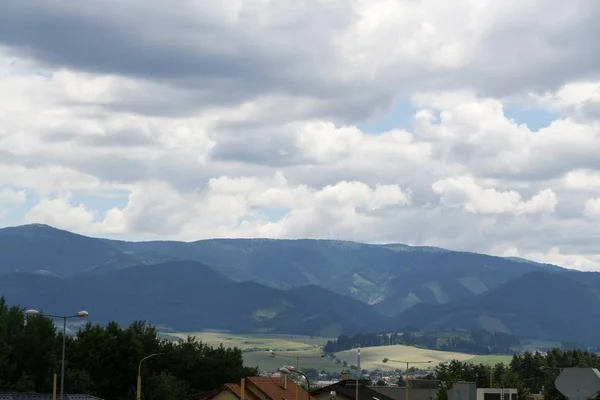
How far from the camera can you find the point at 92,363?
468ft

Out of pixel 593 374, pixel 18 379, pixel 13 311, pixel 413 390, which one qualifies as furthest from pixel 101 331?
pixel 593 374

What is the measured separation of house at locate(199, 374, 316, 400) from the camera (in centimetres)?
12138

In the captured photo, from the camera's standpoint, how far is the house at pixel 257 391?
121 meters

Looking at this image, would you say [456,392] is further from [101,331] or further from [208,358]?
[208,358]

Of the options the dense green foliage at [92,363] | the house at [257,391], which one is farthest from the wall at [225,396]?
the dense green foliage at [92,363]

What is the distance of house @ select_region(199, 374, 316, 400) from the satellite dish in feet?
317

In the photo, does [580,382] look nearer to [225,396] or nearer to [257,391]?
[225,396]

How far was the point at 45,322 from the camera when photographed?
14862cm

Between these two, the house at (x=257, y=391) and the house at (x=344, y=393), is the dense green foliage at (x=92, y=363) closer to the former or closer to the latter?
the house at (x=257, y=391)

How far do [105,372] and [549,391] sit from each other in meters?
75.5

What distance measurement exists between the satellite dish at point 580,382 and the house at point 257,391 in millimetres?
96755

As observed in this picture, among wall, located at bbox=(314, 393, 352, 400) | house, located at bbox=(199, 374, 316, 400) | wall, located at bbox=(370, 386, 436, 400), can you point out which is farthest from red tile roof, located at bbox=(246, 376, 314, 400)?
wall, located at bbox=(370, 386, 436, 400)

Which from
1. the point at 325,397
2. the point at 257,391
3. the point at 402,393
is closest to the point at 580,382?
the point at 257,391

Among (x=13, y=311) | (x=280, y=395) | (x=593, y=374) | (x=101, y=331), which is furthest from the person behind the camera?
(x=13, y=311)
